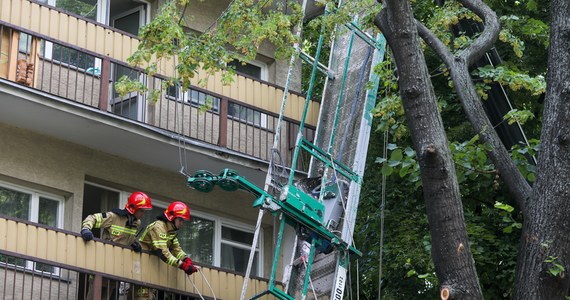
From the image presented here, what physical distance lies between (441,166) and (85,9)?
26.3 feet

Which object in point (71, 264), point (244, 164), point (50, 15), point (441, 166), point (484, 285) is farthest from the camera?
point (484, 285)

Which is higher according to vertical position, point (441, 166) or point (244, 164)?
point (244, 164)

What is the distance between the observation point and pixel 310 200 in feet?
56.3

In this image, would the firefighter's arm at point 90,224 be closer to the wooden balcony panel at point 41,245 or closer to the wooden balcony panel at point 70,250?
the wooden balcony panel at point 70,250

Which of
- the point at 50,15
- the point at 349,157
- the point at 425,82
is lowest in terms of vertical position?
the point at 425,82

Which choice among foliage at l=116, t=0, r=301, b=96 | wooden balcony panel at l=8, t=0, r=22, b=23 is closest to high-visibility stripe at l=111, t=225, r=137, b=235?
foliage at l=116, t=0, r=301, b=96

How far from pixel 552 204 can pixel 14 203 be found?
25.3ft

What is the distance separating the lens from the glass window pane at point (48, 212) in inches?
703

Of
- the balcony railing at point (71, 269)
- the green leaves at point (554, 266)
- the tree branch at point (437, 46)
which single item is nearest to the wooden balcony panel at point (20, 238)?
the balcony railing at point (71, 269)

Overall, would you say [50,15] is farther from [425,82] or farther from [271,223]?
[425,82]

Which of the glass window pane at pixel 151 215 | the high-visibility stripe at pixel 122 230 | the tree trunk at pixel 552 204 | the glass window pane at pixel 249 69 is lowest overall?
the tree trunk at pixel 552 204

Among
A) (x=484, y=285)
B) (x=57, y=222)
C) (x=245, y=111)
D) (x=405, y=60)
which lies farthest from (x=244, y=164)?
(x=405, y=60)

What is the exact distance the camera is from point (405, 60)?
13.8m

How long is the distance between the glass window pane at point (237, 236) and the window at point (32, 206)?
2.91 m
